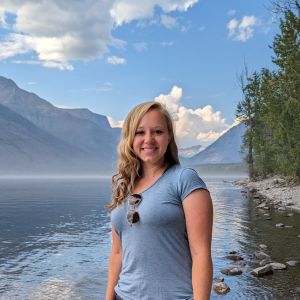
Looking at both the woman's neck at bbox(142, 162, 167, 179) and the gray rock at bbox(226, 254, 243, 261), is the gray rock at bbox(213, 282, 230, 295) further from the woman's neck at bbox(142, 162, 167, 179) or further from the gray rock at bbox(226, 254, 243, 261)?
the woman's neck at bbox(142, 162, 167, 179)

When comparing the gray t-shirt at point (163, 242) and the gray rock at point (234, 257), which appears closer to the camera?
the gray t-shirt at point (163, 242)

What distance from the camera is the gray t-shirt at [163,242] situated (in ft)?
9.61

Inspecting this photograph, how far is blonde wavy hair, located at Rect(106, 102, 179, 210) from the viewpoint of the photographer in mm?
3303

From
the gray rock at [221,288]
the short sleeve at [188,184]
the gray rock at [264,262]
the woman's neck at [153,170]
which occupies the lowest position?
the gray rock at [221,288]

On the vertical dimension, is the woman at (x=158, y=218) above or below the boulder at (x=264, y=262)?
above

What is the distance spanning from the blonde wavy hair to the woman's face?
1.7 inches

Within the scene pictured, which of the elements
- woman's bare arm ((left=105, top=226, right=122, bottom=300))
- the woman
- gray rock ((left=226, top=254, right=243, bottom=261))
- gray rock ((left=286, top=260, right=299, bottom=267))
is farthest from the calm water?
the woman

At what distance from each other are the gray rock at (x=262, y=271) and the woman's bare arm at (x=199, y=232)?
12045 mm

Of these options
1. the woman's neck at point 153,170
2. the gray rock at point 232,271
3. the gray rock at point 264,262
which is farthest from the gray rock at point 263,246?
the woman's neck at point 153,170

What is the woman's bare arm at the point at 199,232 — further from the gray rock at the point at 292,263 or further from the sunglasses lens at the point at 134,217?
the gray rock at the point at 292,263

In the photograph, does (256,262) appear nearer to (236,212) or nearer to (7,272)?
(7,272)

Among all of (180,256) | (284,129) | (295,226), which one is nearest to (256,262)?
(295,226)

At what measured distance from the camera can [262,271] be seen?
13977 millimetres

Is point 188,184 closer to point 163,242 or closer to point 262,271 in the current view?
point 163,242
